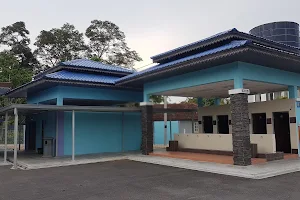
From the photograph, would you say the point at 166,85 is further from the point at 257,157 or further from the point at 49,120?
the point at 49,120

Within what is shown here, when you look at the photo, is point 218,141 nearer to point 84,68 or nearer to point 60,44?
point 84,68

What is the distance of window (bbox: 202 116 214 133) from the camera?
60.8ft

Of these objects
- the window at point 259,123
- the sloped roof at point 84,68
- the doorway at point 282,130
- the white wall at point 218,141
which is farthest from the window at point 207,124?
the sloped roof at point 84,68

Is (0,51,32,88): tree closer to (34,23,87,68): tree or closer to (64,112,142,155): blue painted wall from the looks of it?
(34,23,87,68): tree

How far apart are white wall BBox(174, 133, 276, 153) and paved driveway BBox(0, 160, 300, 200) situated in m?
2.97

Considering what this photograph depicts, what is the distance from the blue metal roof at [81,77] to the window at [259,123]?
7852 millimetres

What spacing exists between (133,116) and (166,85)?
4.26 metres

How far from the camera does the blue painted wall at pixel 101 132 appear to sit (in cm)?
1546

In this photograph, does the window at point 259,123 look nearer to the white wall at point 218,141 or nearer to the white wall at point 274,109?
the white wall at point 274,109

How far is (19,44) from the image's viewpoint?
4191 cm

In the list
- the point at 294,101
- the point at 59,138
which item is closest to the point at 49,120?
the point at 59,138

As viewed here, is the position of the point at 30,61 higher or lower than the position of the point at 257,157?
higher

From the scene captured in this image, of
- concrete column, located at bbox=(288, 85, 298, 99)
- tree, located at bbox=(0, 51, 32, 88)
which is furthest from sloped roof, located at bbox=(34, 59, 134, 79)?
tree, located at bbox=(0, 51, 32, 88)

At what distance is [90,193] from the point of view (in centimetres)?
727
